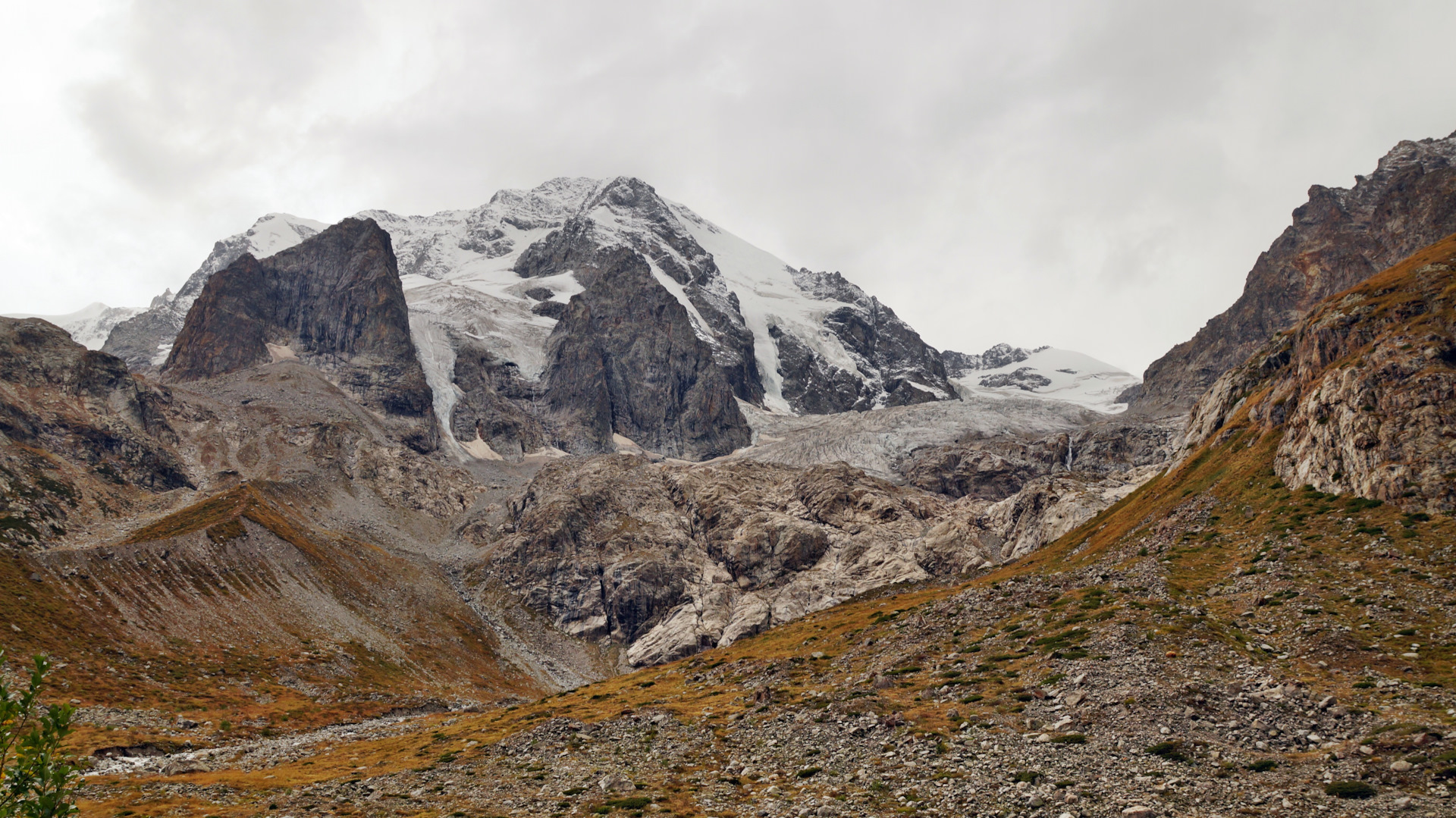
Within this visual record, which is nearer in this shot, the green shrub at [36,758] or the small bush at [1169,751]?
the green shrub at [36,758]

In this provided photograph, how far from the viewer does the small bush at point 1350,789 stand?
2898 centimetres

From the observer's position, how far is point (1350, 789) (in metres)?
29.3

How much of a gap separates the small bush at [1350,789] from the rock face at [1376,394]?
138 ft

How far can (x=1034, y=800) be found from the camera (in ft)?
109

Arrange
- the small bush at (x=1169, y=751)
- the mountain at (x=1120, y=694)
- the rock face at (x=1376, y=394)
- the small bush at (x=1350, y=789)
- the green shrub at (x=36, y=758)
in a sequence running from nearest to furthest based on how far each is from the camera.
Result: the green shrub at (x=36, y=758), the small bush at (x=1350, y=789), the mountain at (x=1120, y=694), the small bush at (x=1169, y=751), the rock face at (x=1376, y=394)

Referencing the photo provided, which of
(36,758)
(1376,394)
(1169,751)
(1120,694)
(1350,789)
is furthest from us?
(1376,394)

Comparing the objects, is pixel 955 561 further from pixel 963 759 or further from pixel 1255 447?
pixel 963 759

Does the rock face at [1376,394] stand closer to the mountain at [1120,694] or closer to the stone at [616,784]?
the mountain at [1120,694]

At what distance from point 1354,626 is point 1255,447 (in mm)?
50610

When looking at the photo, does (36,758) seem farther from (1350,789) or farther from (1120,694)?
(1120,694)

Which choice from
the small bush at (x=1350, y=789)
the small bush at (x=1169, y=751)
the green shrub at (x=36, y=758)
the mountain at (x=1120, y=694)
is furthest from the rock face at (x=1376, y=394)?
the green shrub at (x=36, y=758)

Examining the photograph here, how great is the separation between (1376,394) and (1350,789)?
2339 inches

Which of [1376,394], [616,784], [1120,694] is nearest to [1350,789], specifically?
[1120,694]

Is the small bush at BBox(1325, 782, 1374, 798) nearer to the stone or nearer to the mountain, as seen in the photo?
the mountain
